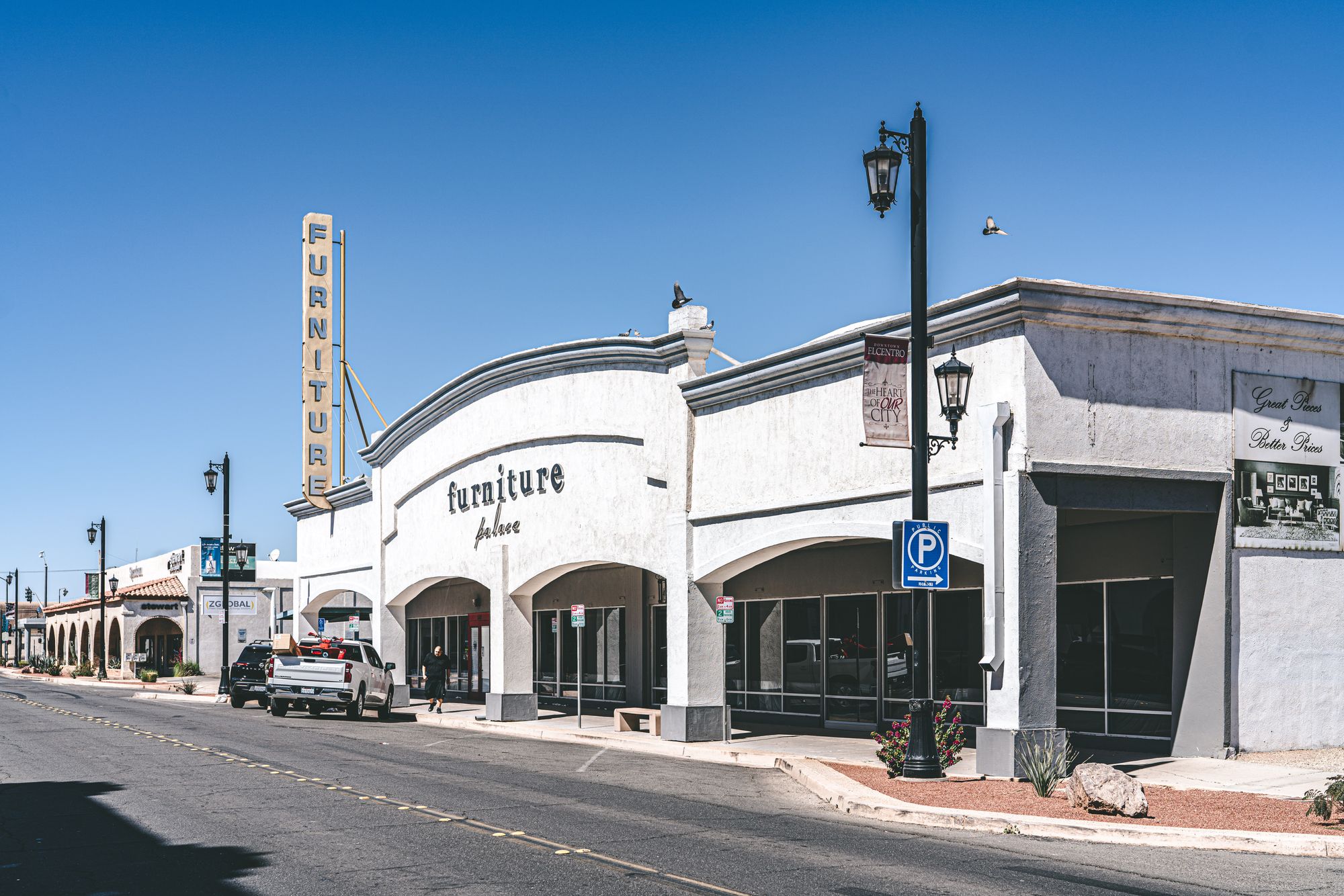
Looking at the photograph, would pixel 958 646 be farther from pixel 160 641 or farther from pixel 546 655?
pixel 160 641

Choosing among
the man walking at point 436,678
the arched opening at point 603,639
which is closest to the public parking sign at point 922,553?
the arched opening at point 603,639

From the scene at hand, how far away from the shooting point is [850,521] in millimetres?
20312

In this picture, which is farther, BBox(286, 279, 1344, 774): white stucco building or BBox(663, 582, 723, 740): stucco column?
BBox(663, 582, 723, 740): stucco column

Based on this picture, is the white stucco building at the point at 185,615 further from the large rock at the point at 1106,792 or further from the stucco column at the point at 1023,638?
the large rock at the point at 1106,792

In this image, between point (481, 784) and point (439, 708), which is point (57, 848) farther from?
point (439, 708)

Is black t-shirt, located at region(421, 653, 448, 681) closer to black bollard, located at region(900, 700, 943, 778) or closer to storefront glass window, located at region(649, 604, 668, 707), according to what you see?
storefront glass window, located at region(649, 604, 668, 707)

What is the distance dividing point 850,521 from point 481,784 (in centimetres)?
685

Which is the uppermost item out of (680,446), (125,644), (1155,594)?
(680,446)

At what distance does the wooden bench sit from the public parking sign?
9546mm

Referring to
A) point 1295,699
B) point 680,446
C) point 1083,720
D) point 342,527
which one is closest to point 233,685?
point 342,527

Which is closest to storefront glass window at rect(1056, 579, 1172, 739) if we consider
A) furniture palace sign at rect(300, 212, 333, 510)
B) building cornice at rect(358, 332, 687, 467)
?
building cornice at rect(358, 332, 687, 467)

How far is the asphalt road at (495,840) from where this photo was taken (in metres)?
10.2

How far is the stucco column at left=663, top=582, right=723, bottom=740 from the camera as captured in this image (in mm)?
23609

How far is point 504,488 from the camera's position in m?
30.9
